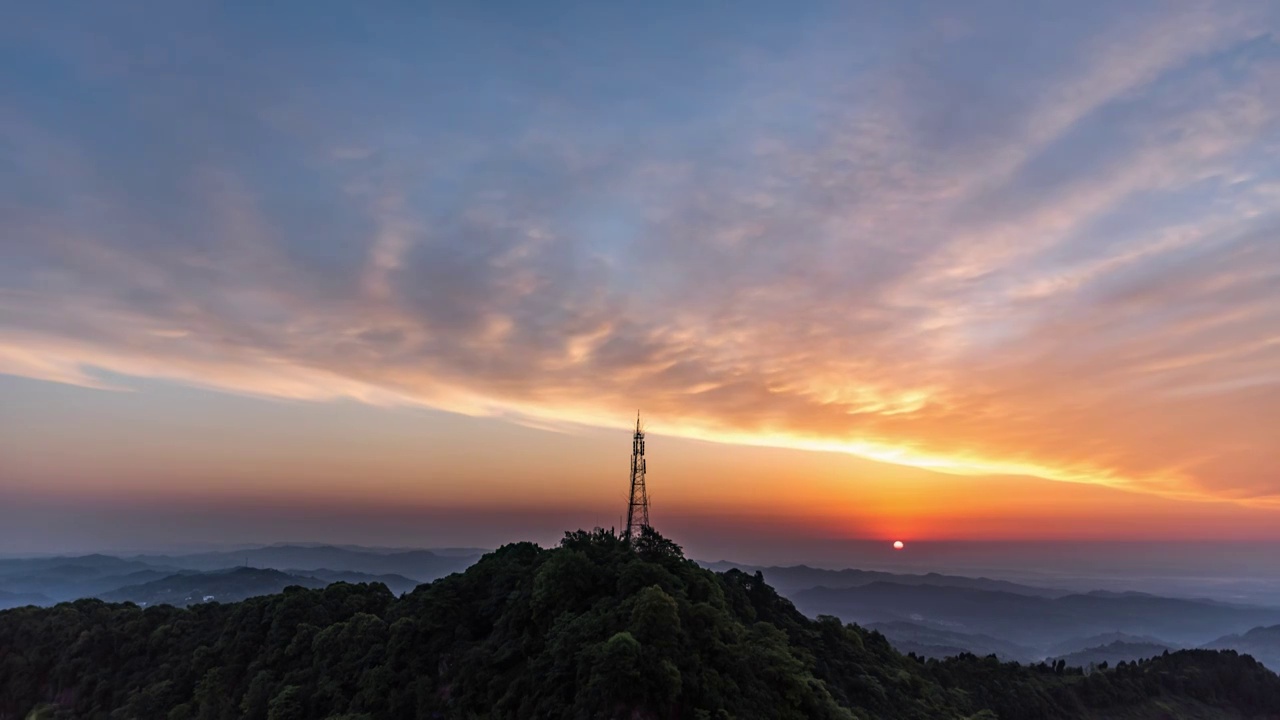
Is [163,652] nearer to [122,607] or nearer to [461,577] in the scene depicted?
[122,607]

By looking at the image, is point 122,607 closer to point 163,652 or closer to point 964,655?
point 163,652

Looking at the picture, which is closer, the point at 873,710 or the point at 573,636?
the point at 573,636

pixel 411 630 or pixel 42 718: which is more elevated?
pixel 411 630

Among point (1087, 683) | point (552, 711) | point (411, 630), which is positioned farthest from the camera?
point (1087, 683)

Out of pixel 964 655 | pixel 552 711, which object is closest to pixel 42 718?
pixel 552 711

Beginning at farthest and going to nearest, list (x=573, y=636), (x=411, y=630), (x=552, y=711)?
(x=411, y=630) → (x=573, y=636) → (x=552, y=711)

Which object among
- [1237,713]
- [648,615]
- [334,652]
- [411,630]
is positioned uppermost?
[648,615]
